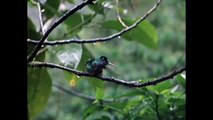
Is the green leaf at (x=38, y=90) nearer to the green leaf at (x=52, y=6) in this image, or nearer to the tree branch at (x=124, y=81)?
the green leaf at (x=52, y=6)

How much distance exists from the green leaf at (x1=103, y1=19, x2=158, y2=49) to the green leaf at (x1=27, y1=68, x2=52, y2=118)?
0.18m

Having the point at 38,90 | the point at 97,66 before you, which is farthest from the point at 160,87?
the point at 38,90

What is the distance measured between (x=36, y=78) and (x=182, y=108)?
0.35m

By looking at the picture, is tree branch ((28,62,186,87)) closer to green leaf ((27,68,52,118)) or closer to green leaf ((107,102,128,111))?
green leaf ((107,102,128,111))

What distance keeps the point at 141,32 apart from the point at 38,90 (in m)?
0.26

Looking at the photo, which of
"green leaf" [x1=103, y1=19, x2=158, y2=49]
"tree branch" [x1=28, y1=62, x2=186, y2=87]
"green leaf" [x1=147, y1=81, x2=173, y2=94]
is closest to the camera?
"tree branch" [x1=28, y1=62, x2=186, y2=87]

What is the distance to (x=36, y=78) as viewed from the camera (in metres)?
0.99

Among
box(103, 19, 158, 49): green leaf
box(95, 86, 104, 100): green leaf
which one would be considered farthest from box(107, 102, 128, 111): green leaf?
box(103, 19, 158, 49): green leaf

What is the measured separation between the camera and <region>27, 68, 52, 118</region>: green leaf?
0.97 metres

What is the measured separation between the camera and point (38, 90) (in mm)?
1017
